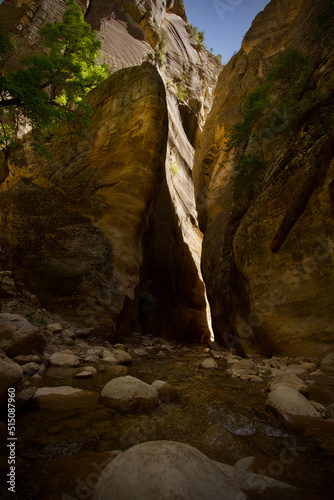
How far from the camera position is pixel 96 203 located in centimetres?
799

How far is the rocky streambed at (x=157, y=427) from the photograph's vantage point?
1326mm

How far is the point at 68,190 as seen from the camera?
805cm

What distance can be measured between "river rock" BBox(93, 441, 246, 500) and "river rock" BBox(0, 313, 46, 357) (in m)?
2.51

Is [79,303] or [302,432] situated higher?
[79,303]

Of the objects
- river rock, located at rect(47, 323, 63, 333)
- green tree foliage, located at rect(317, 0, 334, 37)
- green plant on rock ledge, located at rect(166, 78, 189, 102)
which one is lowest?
river rock, located at rect(47, 323, 63, 333)

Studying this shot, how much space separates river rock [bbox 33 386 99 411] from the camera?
213 cm

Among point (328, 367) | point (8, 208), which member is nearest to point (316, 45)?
point (328, 367)

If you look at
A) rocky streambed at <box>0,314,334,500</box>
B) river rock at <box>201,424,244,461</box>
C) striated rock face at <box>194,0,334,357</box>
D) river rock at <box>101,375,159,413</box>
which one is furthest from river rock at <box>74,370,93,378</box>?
striated rock face at <box>194,0,334,357</box>

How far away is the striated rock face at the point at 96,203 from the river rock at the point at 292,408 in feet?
14.7

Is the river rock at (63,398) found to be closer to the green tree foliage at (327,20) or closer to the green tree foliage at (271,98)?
the green tree foliage at (271,98)

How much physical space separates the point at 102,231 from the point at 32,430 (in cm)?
616

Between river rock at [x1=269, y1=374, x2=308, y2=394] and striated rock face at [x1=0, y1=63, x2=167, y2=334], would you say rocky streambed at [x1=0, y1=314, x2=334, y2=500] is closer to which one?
river rock at [x1=269, y1=374, x2=308, y2=394]

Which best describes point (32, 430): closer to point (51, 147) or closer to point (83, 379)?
point (83, 379)

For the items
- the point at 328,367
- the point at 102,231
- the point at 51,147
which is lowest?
the point at 328,367
